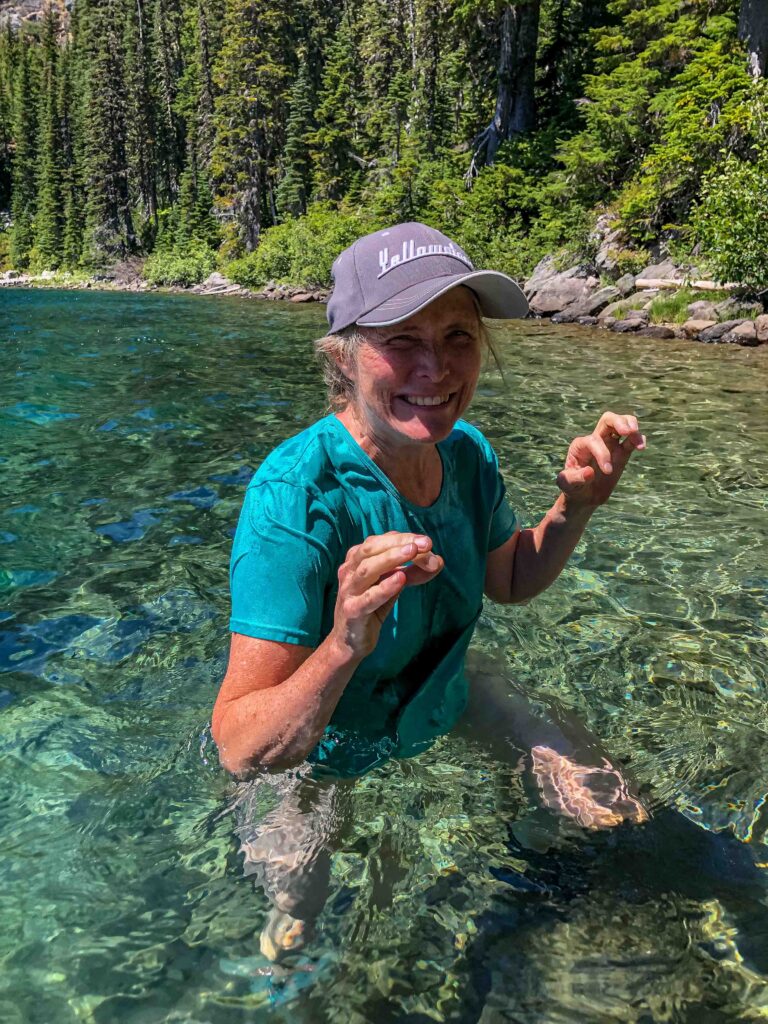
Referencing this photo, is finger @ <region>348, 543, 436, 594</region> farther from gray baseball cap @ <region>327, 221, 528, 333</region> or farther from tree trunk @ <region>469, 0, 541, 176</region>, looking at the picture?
tree trunk @ <region>469, 0, 541, 176</region>

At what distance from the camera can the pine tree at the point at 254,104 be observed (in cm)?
5366

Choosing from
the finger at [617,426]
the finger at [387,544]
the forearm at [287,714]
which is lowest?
the forearm at [287,714]

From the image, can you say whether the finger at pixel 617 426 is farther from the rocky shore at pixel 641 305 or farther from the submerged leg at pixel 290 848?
the rocky shore at pixel 641 305

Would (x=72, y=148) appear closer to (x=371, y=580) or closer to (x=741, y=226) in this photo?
(x=741, y=226)

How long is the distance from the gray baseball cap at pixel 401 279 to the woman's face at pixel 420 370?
0.21 ft

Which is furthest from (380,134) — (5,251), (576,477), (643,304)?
(576,477)

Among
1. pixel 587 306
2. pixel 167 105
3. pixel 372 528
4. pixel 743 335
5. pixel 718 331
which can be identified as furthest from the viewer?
pixel 167 105

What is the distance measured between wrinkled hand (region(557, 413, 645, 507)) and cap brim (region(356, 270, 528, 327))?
1.59 ft

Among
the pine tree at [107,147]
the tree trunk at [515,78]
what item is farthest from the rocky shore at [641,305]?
the pine tree at [107,147]

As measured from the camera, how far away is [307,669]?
1835 mm

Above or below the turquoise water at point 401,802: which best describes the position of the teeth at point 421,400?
above

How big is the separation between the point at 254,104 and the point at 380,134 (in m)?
11.1

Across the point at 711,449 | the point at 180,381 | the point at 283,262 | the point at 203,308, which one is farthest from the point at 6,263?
the point at 711,449

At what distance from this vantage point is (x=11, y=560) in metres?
5.12
